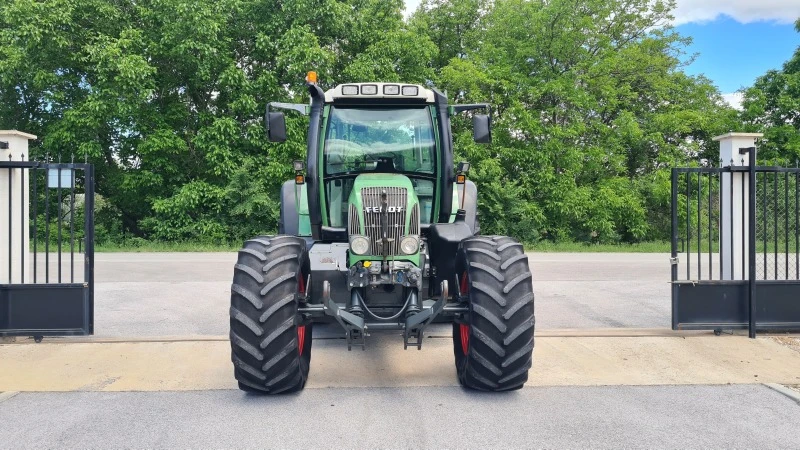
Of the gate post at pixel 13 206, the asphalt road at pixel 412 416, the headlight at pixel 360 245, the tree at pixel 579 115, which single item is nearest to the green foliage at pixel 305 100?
the tree at pixel 579 115

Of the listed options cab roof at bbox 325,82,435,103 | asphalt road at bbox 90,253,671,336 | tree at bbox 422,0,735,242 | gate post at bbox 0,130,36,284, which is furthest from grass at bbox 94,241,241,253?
cab roof at bbox 325,82,435,103

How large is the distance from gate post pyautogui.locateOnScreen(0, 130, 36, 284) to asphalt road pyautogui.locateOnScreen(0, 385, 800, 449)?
2602 mm

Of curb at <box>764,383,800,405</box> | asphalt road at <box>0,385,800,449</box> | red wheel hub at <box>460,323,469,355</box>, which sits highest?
red wheel hub at <box>460,323,469,355</box>

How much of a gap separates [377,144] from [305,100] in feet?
47.7

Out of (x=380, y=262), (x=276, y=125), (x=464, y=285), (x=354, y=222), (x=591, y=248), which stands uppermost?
(x=276, y=125)

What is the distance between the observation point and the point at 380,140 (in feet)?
18.7

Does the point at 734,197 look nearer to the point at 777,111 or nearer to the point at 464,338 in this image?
the point at 464,338

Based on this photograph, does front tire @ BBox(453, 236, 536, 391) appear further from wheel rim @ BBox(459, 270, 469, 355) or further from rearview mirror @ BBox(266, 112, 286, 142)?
rearview mirror @ BBox(266, 112, 286, 142)

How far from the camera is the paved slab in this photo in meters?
5.14

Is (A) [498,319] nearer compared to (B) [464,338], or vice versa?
(A) [498,319]

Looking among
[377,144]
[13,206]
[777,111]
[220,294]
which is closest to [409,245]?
[377,144]

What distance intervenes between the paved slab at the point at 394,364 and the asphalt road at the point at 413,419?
279 mm

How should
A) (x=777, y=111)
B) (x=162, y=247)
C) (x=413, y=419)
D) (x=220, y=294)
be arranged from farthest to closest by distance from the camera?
1. (x=777, y=111)
2. (x=162, y=247)
3. (x=220, y=294)
4. (x=413, y=419)

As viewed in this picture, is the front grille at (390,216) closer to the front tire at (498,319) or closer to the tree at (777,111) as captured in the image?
the front tire at (498,319)
